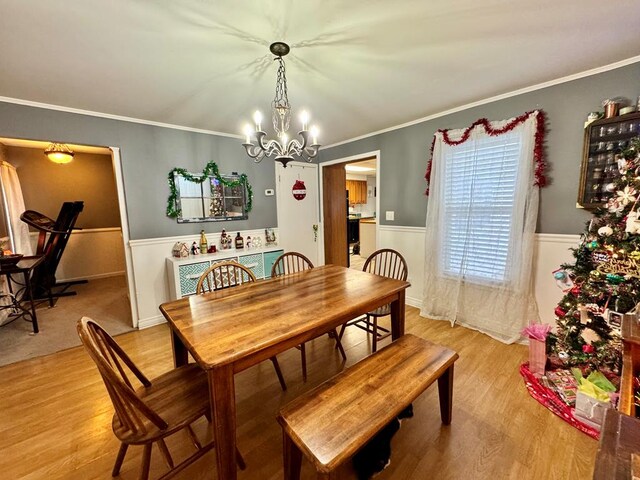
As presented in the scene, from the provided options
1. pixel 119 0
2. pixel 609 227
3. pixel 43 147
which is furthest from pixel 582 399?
pixel 43 147

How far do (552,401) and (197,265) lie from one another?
3395mm

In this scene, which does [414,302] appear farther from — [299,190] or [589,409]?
[299,190]

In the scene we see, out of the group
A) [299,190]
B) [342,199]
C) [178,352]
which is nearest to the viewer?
[178,352]

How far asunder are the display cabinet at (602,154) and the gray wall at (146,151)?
3.56 meters

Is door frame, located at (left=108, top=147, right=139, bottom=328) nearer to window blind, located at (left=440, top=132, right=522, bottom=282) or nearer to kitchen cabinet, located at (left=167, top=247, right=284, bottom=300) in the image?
kitchen cabinet, located at (left=167, top=247, right=284, bottom=300)

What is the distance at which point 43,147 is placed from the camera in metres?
4.41

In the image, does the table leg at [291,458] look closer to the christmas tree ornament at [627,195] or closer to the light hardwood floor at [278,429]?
the light hardwood floor at [278,429]

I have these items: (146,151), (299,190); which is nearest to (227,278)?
(146,151)

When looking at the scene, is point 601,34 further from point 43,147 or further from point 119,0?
point 43,147

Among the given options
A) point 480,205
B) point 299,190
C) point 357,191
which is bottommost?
point 480,205

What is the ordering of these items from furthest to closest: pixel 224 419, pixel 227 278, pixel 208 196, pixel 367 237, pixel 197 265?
1. pixel 367 237
2. pixel 208 196
3. pixel 197 265
4. pixel 227 278
5. pixel 224 419

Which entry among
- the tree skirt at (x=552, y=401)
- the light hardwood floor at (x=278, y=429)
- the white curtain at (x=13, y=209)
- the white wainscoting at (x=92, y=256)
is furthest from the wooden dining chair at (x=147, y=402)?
the white wainscoting at (x=92, y=256)

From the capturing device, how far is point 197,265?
10.1ft

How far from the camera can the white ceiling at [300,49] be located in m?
1.38
